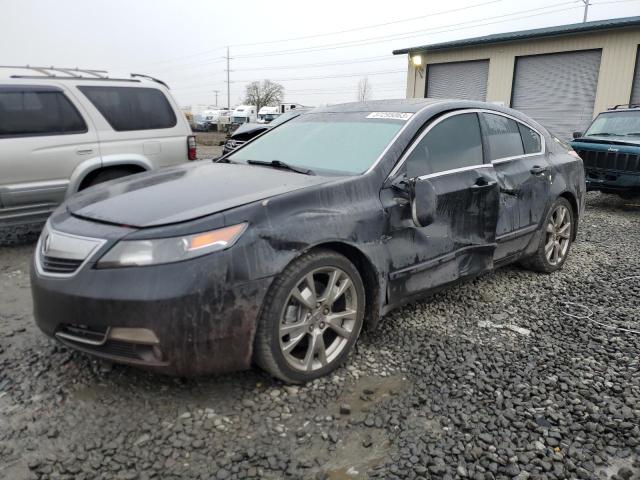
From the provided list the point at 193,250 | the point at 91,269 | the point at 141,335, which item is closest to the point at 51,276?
the point at 91,269

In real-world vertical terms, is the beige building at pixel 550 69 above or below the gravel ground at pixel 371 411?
above

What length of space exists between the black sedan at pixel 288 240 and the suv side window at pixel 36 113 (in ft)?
8.31

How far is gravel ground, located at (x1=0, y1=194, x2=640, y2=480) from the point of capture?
2.29 m

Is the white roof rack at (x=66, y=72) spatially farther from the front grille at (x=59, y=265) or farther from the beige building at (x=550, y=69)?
the beige building at (x=550, y=69)

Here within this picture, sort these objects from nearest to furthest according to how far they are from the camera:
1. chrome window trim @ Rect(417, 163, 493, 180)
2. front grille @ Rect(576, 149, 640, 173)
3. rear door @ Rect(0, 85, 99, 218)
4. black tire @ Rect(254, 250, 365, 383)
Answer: black tire @ Rect(254, 250, 365, 383) < chrome window trim @ Rect(417, 163, 493, 180) < rear door @ Rect(0, 85, 99, 218) < front grille @ Rect(576, 149, 640, 173)

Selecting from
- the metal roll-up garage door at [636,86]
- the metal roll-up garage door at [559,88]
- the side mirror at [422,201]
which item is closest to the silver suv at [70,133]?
the side mirror at [422,201]

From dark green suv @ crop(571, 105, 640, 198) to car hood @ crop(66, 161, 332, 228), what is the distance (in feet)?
24.5

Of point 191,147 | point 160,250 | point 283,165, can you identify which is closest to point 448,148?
point 283,165

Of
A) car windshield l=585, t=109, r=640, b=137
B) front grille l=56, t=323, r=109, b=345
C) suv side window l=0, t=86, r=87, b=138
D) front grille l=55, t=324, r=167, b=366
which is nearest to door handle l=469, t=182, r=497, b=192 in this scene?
front grille l=55, t=324, r=167, b=366

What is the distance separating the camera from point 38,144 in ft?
17.6

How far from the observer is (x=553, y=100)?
17.9 meters

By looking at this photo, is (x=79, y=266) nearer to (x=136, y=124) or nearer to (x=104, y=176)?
(x=104, y=176)

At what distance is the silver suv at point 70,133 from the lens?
17.3ft

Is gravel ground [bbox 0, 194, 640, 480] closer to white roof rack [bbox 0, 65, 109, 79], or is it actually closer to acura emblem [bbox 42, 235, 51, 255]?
acura emblem [bbox 42, 235, 51, 255]
